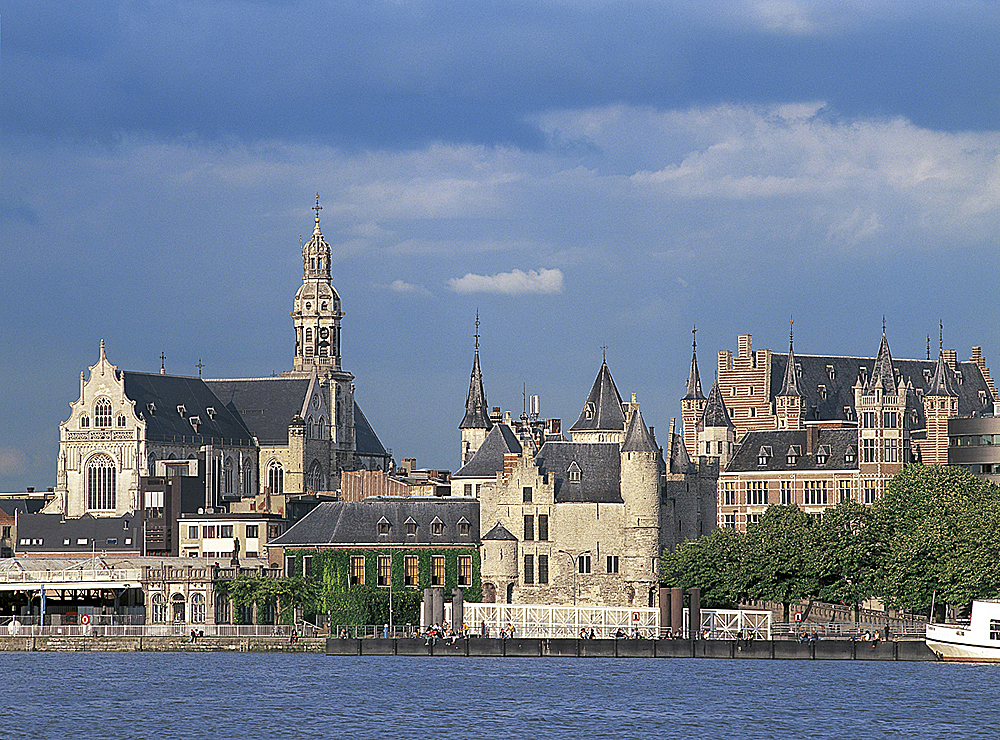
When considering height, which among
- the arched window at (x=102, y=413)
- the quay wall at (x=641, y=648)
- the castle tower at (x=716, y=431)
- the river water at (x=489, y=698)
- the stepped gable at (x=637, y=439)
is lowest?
the river water at (x=489, y=698)

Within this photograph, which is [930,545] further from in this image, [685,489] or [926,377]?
[926,377]

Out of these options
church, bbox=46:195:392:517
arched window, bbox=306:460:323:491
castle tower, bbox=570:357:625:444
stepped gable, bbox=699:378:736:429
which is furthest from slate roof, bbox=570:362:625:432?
arched window, bbox=306:460:323:491

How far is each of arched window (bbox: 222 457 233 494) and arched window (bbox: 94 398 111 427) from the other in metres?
10.7

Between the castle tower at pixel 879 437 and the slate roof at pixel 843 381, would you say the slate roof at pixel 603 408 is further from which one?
the slate roof at pixel 843 381

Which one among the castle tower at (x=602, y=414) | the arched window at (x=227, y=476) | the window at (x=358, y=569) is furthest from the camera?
the arched window at (x=227, y=476)

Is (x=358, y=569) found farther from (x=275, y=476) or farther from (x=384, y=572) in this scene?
(x=275, y=476)

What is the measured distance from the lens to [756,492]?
164 meters

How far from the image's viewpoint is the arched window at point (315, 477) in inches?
7717

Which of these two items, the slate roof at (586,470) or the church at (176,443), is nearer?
the slate roof at (586,470)

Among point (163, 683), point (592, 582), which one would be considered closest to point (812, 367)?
point (592, 582)

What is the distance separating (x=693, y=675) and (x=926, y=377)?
78783 mm

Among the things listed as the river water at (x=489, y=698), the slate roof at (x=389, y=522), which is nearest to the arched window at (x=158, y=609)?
the slate roof at (x=389, y=522)

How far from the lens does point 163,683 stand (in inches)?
4358

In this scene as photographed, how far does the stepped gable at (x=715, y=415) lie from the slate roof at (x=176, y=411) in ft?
136
